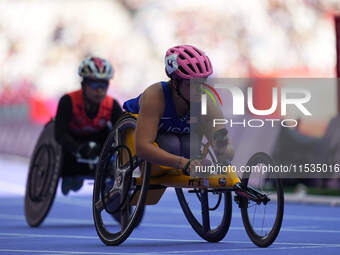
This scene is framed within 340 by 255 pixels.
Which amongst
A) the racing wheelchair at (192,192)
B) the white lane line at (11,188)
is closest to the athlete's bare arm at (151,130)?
the racing wheelchair at (192,192)

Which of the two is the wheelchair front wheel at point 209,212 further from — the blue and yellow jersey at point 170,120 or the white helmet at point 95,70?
the white helmet at point 95,70

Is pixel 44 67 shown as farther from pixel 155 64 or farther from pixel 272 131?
pixel 272 131

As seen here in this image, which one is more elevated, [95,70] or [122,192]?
[95,70]

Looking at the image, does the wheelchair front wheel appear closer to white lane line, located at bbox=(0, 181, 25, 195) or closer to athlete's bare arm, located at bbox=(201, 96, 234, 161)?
athlete's bare arm, located at bbox=(201, 96, 234, 161)

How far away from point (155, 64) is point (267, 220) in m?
38.0

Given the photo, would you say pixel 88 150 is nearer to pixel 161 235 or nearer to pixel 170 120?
pixel 161 235

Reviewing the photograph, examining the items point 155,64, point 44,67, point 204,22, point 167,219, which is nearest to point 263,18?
point 204,22

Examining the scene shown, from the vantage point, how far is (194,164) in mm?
7156

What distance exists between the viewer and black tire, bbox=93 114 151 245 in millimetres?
7359

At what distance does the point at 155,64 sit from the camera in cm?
4472

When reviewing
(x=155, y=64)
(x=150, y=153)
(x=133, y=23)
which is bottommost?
(x=150, y=153)

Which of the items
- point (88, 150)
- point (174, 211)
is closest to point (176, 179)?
point (88, 150)

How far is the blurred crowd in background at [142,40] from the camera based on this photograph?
123 feet

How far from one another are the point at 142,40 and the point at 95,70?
3506 centimetres
